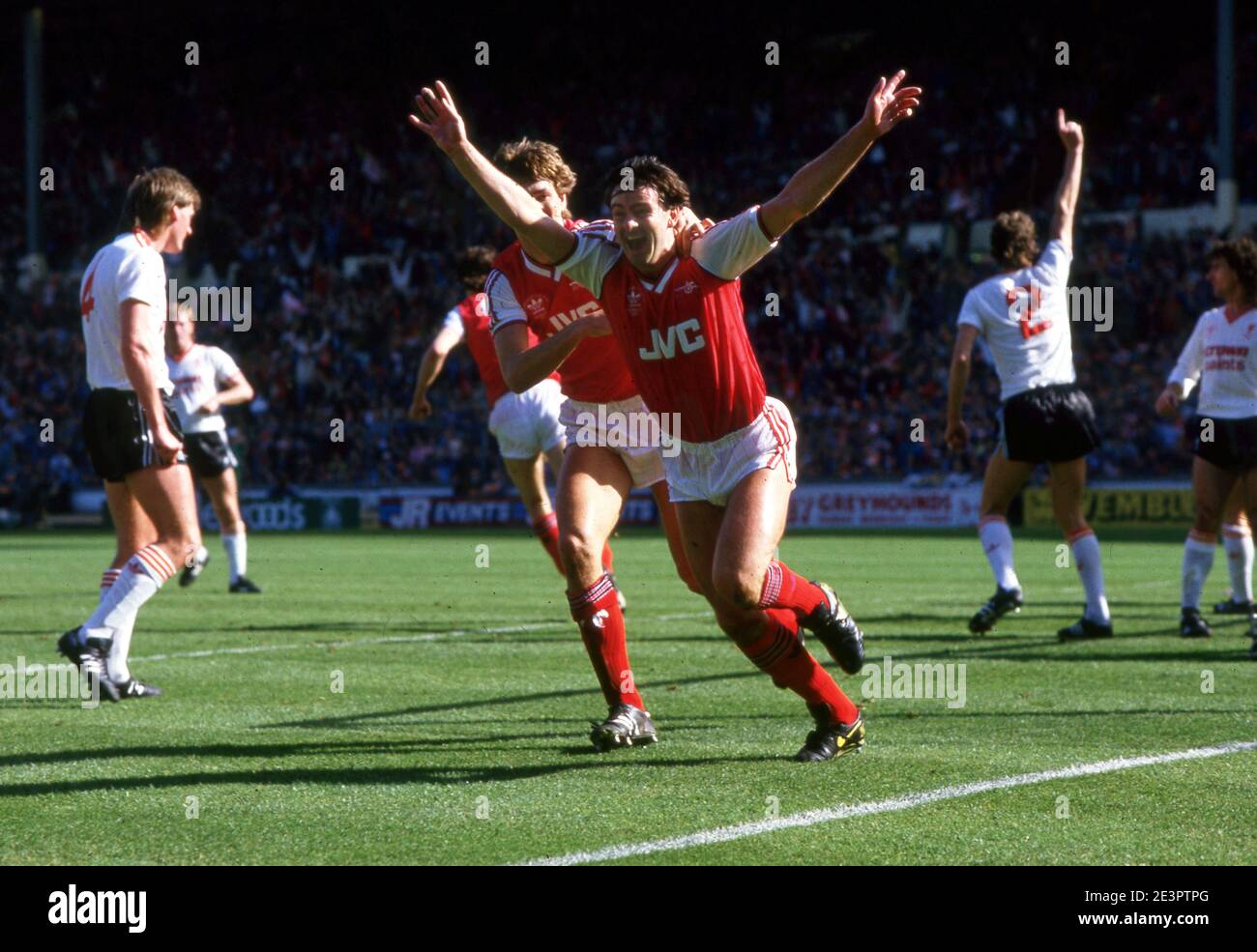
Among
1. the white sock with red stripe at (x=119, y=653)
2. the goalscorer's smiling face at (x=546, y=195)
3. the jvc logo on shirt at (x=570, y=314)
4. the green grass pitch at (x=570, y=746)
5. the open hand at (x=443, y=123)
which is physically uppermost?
the open hand at (x=443, y=123)

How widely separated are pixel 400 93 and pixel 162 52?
20.7 ft

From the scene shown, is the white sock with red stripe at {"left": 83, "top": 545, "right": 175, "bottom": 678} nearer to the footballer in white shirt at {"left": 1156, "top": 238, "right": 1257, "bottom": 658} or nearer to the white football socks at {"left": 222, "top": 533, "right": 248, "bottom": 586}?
the footballer in white shirt at {"left": 1156, "top": 238, "right": 1257, "bottom": 658}

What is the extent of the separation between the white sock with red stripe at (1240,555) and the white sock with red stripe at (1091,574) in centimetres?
113

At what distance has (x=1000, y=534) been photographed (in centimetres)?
1038

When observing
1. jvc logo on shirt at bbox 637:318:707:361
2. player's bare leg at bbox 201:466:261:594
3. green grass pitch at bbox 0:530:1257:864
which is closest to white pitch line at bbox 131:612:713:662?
green grass pitch at bbox 0:530:1257:864

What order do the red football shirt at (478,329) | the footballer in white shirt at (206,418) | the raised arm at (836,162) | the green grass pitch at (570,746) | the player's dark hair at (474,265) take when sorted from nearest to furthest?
the green grass pitch at (570,746) → the raised arm at (836,162) → the player's dark hair at (474,265) → the red football shirt at (478,329) → the footballer in white shirt at (206,418)

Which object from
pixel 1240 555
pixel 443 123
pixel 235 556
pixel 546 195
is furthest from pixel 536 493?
pixel 443 123

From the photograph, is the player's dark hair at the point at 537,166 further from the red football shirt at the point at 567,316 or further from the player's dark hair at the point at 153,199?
the player's dark hair at the point at 153,199

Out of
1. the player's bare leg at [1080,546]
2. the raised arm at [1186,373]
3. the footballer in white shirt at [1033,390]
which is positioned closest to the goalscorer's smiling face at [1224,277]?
the raised arm at [1186,373]

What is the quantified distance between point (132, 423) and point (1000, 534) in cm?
532

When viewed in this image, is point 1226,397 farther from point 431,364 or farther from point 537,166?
point 431,364

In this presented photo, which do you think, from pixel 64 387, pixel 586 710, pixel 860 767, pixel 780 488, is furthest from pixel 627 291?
pixel 64 387

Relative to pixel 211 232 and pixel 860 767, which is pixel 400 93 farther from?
pixel 860 767

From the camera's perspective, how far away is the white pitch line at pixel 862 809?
4.44m
